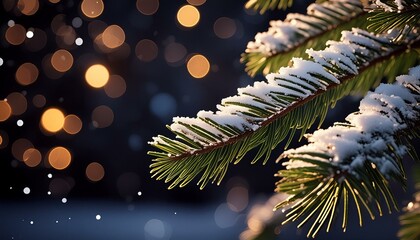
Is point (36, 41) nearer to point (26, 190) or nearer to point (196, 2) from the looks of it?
point (26, 190)

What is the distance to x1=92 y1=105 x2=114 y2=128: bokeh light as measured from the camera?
9820 mm

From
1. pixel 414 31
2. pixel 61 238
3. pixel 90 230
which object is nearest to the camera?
pixel 414 31

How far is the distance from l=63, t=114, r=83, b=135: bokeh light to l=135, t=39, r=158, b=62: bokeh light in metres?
1.83

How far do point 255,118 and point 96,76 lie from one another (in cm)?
940

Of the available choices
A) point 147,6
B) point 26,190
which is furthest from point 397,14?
point 147,6

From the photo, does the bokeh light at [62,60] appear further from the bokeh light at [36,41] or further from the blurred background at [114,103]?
the bokeh light at [36,41]

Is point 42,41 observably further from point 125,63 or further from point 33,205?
point 33,205

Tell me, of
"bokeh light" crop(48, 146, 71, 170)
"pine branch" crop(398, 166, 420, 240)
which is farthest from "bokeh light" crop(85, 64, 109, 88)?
"pine branch" crop(398, 166, 420, 240)

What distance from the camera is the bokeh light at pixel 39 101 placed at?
962cm

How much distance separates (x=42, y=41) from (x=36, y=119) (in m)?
→ 1.62

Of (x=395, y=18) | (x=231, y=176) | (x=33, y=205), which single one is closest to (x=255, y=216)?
(x=395, y=18)

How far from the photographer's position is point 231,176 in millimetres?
9836

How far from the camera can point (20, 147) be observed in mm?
9445

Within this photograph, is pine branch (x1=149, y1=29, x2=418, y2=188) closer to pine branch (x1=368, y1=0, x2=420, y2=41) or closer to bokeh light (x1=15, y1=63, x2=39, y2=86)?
pine branch (x1=368, y1=0, x2=420, y2=41)
